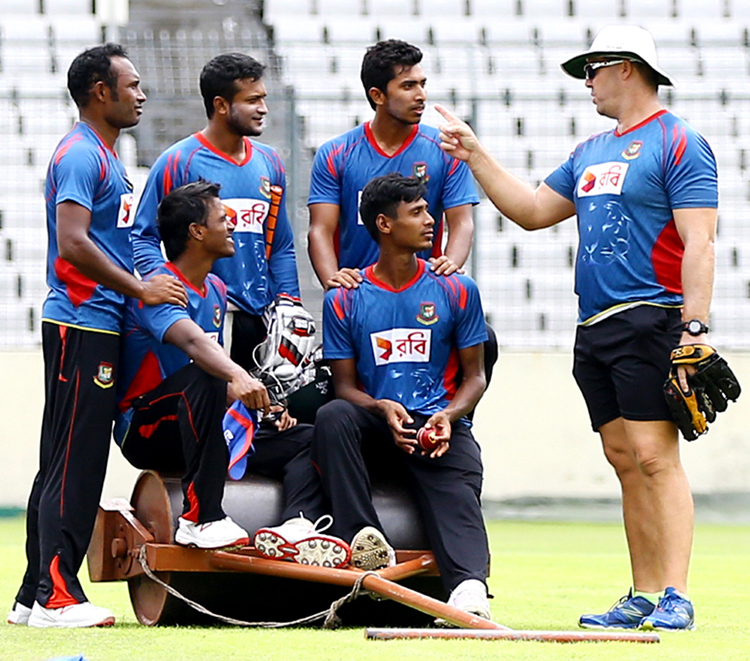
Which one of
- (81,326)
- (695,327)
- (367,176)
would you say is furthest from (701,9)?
(81,326)

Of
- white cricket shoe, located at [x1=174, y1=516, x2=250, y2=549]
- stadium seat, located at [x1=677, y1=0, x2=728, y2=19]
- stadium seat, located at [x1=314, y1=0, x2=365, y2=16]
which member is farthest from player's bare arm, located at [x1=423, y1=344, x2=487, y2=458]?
stadium seat, located at [x1=677, y1=0, x2=728, y2=19]

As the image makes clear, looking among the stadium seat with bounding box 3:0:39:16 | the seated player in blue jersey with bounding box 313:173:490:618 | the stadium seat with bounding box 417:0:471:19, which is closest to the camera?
the seated player in blue jersey with bounding box 313:173:490:618

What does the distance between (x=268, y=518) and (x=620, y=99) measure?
1.86 m

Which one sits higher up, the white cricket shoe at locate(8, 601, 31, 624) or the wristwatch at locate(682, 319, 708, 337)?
the wristwatch at locate(682, 319, 708, 337)

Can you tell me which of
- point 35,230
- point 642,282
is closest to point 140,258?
point 642,282

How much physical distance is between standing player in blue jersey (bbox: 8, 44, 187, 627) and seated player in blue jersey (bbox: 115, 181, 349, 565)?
0.33 ft

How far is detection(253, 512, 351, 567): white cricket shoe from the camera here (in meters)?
4.17

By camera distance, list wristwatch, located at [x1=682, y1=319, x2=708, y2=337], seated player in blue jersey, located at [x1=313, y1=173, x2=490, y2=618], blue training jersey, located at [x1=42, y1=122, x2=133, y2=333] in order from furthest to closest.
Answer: seated player in blue jersey, located at [x1=313, y1=173, x2=490, y2=618] < blue training jersey, located at [x1=42, y1=122, x2=133, y2=333] < wristwatch, located at [x1=682, y1=319, x2=708, y2=337]

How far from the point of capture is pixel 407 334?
4730 millimetres

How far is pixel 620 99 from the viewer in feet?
15.1

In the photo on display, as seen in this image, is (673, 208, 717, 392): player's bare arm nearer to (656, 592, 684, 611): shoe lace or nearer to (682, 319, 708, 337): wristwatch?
(682, 319, 708, 337): wristwatch

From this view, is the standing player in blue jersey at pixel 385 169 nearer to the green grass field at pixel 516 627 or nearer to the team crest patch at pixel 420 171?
the team crest patch at pixel 420 171

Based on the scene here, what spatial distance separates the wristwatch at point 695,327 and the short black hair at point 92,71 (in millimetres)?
2029

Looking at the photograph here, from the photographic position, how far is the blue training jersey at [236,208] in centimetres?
478
